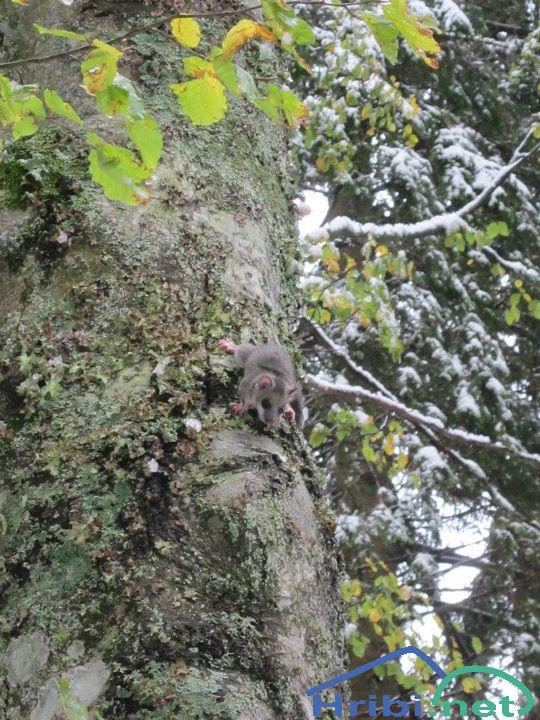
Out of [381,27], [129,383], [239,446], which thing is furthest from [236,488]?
[381,27]

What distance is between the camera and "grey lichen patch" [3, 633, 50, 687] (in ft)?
6.07

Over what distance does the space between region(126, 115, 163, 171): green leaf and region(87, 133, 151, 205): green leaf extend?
0.10 feet

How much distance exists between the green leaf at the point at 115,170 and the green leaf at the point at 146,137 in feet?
0.10

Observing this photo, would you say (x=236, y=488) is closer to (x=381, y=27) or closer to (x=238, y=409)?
(x=238, y=409)

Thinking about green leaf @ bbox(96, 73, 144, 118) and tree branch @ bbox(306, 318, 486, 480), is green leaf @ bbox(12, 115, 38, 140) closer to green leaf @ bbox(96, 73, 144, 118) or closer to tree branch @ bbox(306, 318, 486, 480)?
green leaf @ bbox(96, 73, 144, 118)

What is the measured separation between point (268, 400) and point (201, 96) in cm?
93

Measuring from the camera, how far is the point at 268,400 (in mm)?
2557

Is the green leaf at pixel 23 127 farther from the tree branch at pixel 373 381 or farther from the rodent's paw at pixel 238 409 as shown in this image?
the tree branch at pixel 373 381

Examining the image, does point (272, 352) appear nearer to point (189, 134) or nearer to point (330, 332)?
point (189, 134)

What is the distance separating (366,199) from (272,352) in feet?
21.9

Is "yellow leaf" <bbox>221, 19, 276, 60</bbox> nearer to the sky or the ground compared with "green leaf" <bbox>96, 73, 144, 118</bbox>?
nearer to the sky

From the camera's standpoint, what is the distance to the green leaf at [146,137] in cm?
199

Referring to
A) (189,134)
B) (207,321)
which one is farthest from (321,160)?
(207,321)

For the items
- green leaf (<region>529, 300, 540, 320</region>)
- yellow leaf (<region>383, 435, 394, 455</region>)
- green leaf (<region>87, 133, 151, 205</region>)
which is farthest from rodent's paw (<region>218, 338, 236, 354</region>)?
green leaf (<region>529, 300, 540, 320</region>)
